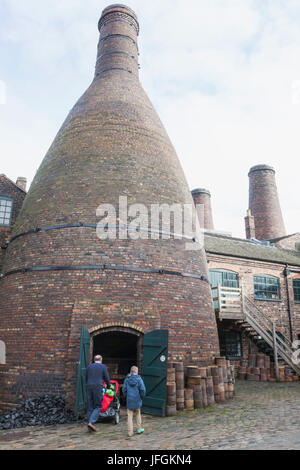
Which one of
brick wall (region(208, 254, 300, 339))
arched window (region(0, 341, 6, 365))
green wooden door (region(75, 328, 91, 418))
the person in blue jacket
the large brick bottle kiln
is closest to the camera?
the person in blue jacket

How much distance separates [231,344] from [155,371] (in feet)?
34.0

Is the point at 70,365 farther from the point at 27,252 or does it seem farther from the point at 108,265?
the point at 27,252

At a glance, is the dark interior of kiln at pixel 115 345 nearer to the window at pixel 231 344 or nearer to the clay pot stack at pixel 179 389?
the clay pot stack at pixel 179 389

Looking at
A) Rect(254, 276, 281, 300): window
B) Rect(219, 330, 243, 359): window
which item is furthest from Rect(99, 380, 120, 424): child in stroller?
Rect(254, 276, 281, 300): window

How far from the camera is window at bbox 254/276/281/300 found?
1952 cm

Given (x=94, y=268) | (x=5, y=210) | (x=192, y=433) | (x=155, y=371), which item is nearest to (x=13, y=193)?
(x=5, y=210)

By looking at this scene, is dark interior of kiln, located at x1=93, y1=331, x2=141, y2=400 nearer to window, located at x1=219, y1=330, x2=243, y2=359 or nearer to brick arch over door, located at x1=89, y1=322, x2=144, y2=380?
brick arch over door, located at x1=89, y1=322, x2=144, y2=380

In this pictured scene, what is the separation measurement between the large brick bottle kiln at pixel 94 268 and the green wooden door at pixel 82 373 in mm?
251

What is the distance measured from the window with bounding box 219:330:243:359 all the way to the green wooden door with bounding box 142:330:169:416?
9904mm

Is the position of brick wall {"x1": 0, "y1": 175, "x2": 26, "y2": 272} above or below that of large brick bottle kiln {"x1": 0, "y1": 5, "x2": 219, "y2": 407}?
above

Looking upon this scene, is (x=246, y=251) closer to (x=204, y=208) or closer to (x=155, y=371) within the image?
(x=204, y=208)

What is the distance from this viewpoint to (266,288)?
19.9 m

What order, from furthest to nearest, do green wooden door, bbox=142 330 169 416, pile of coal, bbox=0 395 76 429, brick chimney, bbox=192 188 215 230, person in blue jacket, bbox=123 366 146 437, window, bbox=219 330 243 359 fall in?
brick chimney, bbox=192 188 215 230 < window, bbox=219 330 243 359 < green wooden door, bbox=142 330 169 416 < pile of coal, bbox=0 395 76 429 < person in blue jacket, bbox=123 366 146 437

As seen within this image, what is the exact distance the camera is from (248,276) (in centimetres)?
1947
